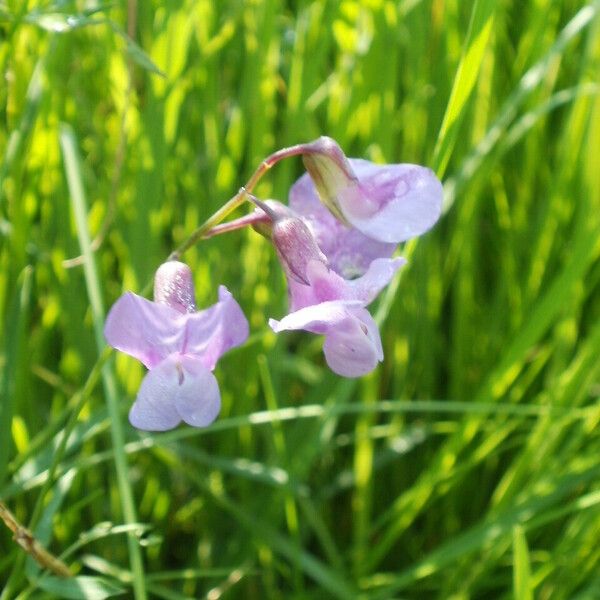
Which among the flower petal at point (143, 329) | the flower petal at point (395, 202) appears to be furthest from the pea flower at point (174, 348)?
the flower petal at point (395, 202)

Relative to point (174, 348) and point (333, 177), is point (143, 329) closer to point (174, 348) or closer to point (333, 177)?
point (174, 348)

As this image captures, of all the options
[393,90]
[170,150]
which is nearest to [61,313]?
[170,150]

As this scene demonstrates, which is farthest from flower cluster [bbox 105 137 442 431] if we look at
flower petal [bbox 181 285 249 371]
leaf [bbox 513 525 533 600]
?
leaf [bbox 513 525 533 600]

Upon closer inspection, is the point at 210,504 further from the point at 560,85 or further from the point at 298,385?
the point at 560,85

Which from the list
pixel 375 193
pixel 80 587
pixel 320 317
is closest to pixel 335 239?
pixel 375 193

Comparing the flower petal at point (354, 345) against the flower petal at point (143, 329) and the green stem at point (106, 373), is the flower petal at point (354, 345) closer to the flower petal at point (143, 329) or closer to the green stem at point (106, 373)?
the flower petal at point (143, 329)

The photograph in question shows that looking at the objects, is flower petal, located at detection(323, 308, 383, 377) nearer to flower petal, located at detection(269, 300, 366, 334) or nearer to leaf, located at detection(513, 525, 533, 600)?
flower petal, located at detection(269, 300, 366, 334)

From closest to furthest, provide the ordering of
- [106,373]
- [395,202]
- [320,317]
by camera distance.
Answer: [320,317] → [395,202] → [106,373]
